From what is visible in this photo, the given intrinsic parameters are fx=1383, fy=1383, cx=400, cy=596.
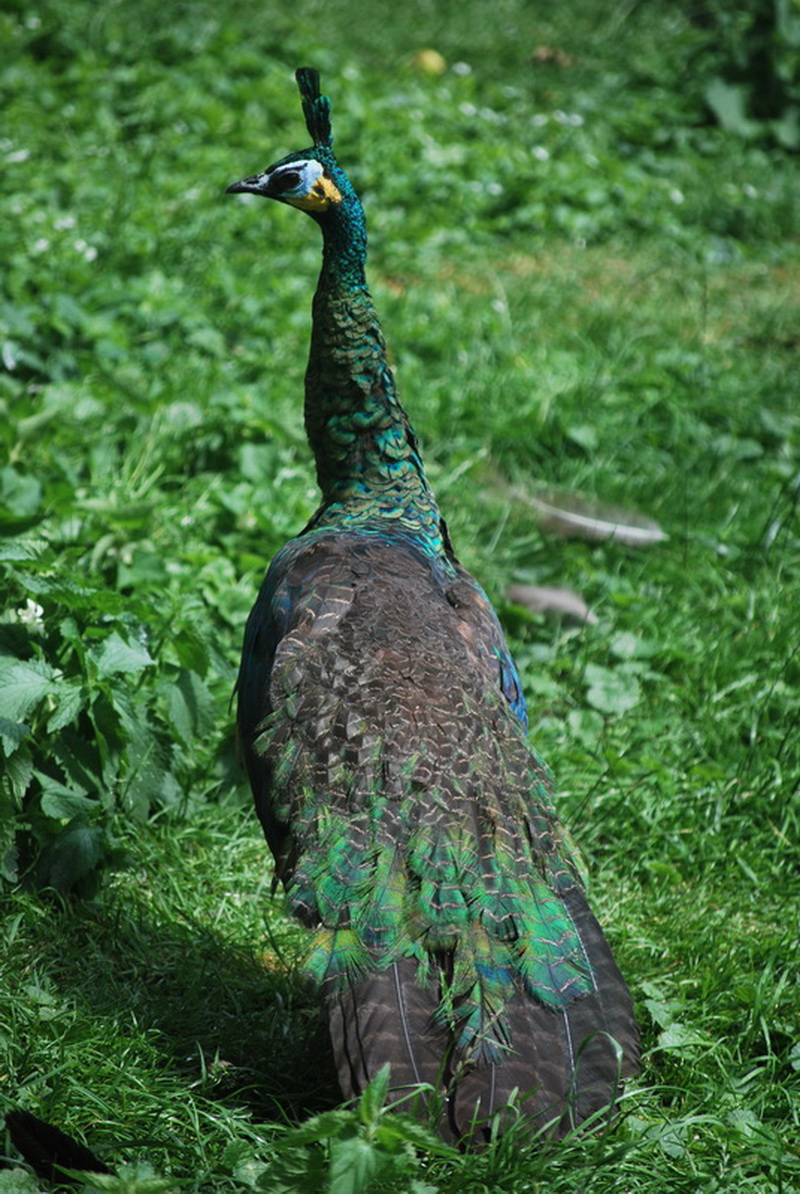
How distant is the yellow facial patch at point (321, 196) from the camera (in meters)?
3.58

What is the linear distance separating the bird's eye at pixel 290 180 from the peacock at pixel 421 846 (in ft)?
0.61

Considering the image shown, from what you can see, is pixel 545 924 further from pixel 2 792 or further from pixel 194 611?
pixel 194 611

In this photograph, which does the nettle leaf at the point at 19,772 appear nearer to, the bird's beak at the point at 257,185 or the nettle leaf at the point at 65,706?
the nettle leaf at the point at 65,706

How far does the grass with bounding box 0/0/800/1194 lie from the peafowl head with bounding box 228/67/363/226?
1135mm

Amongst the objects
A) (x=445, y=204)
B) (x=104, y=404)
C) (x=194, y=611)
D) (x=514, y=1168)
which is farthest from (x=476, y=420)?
(x=514, y=1168)

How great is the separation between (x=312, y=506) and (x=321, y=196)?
1.77m

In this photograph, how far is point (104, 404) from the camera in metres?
5.39

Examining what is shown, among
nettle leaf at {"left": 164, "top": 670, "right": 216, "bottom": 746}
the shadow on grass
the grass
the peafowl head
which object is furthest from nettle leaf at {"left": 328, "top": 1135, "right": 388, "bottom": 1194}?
the peafowl head

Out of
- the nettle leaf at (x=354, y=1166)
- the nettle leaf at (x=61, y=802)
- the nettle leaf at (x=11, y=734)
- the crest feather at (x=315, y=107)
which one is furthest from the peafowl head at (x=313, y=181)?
the nettle leaf at (x=354, y=1166)

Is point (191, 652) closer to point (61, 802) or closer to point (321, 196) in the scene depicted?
point (61, 802)

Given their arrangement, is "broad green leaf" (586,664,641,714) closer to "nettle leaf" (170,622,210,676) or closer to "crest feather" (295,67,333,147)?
"nettle leaf" (170,622,210,676)

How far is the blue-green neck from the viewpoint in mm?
3604

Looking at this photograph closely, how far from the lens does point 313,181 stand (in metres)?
3.58

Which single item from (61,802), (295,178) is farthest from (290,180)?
(61,802)
